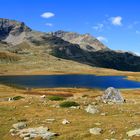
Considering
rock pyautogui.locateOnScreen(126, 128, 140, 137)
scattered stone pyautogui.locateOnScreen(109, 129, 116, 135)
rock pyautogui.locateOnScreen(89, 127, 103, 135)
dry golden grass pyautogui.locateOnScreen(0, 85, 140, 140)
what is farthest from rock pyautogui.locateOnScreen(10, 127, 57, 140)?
rock pyautogui.locateOnScreen(126, 128, 140, 137)

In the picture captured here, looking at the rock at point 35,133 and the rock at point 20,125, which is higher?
the rock at point 20,125

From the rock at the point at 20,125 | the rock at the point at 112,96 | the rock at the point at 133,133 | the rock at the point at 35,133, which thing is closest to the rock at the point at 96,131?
the rock at the point at 133,133

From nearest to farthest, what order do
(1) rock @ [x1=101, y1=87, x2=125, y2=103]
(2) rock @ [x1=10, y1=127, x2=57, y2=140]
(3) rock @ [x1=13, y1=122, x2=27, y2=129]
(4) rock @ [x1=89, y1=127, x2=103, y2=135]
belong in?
(2) rock @ [x1=10, y1=127, x2=57, y2=140] < (4) rock @ [x1=89, y1=127, x2=103, y2=135] < (3) rock @ [x1=13, y1=122, x2=27, y2=129] < (1) rock @ [x1=101, y1=87, x2=125, y2=103]

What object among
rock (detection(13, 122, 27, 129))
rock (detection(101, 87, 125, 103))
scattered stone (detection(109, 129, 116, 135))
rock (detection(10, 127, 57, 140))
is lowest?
rock (detection(10, 127, 57, 140))

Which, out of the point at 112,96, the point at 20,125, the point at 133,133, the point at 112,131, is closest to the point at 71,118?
the point at 20,125

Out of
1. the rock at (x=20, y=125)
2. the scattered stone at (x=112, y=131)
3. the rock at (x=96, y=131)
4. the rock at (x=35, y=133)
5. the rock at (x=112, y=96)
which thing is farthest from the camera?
the rock at (x=112, y=96)

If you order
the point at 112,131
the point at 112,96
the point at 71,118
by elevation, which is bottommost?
the point at 112,131

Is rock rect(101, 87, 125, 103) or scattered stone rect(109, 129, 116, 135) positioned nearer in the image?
scattered stone rect(109, 129, 116, 135)

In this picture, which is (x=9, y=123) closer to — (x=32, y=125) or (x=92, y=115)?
(x=32, y=125)

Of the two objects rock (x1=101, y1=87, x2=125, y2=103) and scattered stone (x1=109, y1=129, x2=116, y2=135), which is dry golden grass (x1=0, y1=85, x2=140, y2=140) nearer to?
scattered stone (x1=109, y1=129, x2=116, y2=135)

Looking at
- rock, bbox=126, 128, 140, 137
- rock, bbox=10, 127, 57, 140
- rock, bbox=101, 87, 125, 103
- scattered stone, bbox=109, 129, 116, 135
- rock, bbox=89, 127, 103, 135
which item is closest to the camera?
rock, bbox=126, 128, 140, 137

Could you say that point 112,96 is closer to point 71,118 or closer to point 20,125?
point 71,118

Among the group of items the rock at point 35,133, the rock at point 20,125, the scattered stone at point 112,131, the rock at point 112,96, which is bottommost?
the rock at point 35,133

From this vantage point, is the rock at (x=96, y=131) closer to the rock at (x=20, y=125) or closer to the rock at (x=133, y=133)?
the rock at (x=133, y=133)
